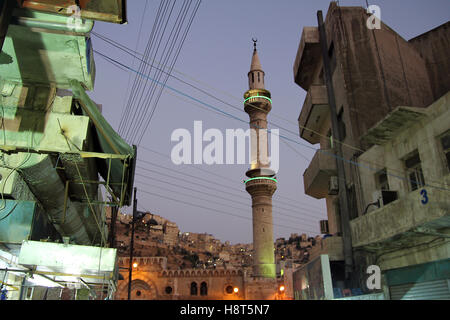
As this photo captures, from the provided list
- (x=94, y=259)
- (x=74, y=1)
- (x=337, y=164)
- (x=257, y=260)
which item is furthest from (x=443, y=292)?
(x=257, y=260)

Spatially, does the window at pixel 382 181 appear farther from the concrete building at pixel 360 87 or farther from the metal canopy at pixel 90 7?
the metal canopy at pixel 90 7

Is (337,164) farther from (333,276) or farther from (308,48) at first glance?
(308,48)

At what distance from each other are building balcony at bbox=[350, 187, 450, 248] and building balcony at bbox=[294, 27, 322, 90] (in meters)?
10.2

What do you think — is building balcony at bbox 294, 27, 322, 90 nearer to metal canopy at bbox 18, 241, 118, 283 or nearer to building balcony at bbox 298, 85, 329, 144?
building balcony at bbox 298, 85, 329, 144

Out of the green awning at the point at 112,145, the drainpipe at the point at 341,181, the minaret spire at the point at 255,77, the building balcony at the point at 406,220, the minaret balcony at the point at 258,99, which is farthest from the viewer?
the minaret spire at the point at 255,77

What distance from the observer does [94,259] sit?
6008 mm

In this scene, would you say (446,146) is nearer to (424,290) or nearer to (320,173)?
(424,290)

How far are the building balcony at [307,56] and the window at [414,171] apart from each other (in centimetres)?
956

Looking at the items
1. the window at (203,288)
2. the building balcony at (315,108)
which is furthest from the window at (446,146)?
the window at (203,288)

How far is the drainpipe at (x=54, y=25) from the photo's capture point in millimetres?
5516

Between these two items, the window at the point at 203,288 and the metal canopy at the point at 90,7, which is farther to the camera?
the window at the point at 203,288

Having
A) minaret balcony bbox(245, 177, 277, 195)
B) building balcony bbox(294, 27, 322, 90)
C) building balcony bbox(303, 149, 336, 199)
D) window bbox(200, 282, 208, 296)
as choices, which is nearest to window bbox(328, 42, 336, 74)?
building balcony bbox(294, 27, 322, 90)

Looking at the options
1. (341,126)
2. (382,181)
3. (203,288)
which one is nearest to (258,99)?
(203,288)

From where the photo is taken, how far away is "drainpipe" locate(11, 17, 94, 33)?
552cm
